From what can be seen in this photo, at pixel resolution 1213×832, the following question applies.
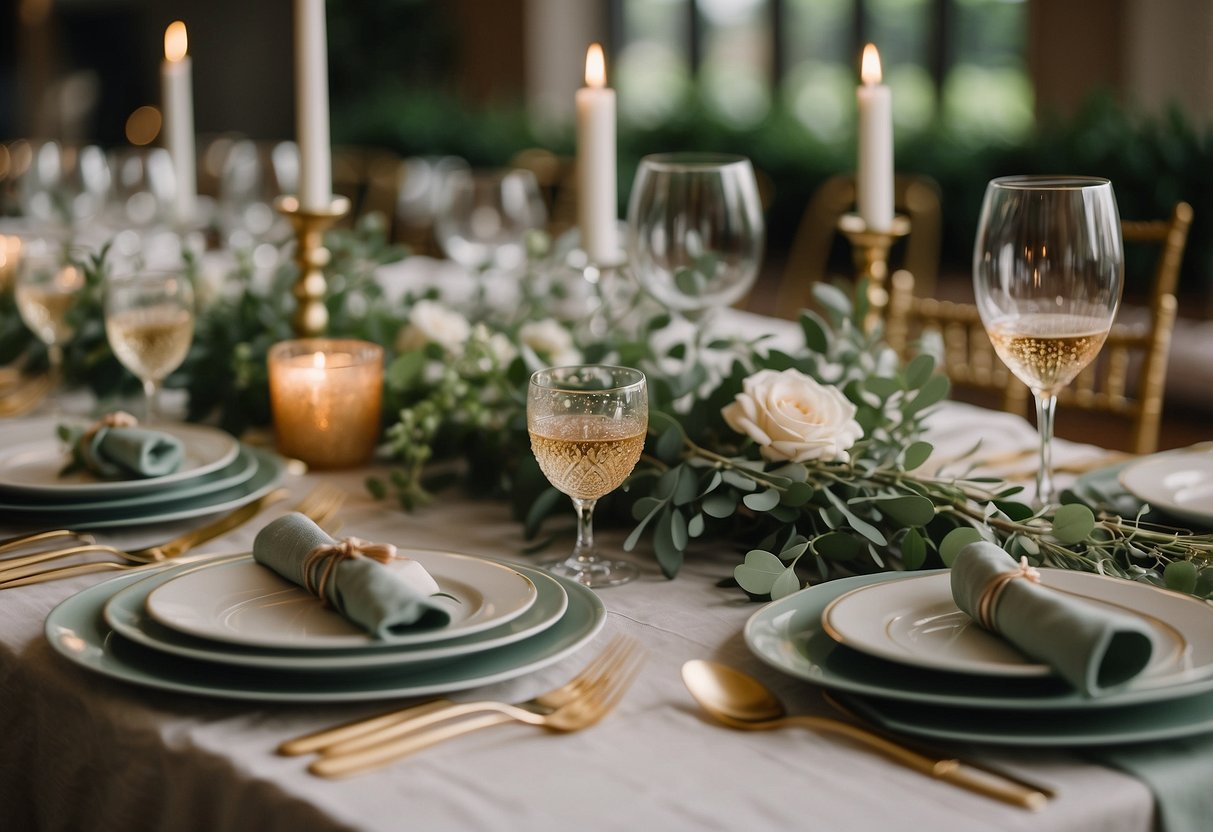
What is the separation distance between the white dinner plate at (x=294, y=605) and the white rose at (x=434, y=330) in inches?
20.2

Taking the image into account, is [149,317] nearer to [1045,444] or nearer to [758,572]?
[758,572]

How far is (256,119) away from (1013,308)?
11.3 m

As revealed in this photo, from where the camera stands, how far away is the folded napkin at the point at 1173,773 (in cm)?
74

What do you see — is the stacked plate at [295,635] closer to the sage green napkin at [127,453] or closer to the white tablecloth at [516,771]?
the white tablecloth at [516,771]

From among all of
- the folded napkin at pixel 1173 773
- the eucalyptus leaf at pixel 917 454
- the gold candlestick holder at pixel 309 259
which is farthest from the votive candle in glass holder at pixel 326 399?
the folded napkin at pixel 1173 773

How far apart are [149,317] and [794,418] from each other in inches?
29.6

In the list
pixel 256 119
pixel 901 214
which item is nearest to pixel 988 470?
pixel 901 214

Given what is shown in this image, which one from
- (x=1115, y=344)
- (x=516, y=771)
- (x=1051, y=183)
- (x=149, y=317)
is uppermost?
(x=1051, y=183)

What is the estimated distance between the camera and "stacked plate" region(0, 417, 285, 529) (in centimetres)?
126

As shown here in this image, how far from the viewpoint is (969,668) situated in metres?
0.79

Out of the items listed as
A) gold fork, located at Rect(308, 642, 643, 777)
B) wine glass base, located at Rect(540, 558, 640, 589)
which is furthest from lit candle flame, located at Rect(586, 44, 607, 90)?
gold fork, located at Rect(308, 642, 643, 777)

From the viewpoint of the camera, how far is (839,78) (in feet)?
26.7

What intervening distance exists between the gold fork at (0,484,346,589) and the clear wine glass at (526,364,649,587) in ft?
1.02

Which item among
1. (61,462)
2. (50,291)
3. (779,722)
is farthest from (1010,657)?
(50,291)
